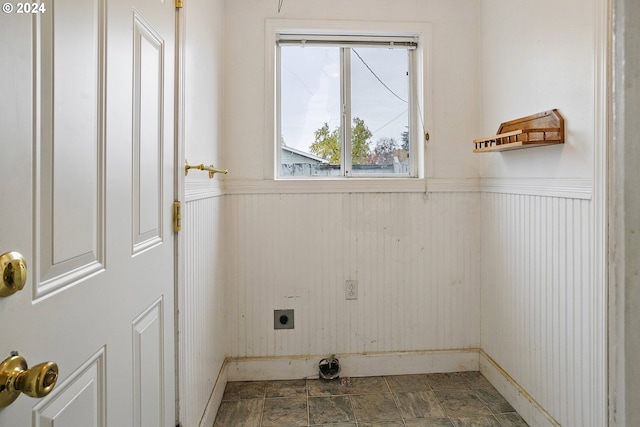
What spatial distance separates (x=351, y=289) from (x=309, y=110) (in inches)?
45.1

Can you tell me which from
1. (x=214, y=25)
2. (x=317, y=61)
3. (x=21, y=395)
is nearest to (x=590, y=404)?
(x=21, y=395)

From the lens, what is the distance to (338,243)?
2285 millimetres

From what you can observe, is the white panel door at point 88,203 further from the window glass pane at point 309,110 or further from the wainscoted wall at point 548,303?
the wainscoted wall at point 548,303

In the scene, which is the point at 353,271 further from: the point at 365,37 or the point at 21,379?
the point at 21,379

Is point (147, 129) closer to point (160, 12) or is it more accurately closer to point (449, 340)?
point (160, 12)

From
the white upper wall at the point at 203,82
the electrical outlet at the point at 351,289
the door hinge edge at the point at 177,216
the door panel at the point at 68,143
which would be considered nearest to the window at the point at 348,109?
the white upper wall at the point at 203,82

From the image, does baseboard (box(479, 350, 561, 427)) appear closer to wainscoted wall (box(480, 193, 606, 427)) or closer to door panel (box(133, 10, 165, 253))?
wainscoted wall (box(480, 193, 606, 427))

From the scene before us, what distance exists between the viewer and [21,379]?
0.53 m

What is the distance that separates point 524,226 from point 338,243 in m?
1.00

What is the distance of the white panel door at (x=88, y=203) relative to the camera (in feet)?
1.83

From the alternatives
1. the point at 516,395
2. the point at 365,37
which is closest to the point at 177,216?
the point at 365,37

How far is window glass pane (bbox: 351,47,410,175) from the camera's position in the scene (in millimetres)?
2404

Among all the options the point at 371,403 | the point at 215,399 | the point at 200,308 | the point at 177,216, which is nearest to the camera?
the point at 177,216

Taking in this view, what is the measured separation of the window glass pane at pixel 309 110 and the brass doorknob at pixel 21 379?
6.25 feet
